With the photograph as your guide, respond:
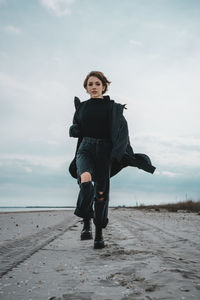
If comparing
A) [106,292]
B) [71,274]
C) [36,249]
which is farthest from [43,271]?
[36,249]

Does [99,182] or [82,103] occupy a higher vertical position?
[82,103]

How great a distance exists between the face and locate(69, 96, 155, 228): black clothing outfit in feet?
0.49

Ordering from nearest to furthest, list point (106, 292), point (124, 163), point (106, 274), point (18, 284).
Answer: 1. point (106, 292)
2. point (18, 284)
3. point (106, 274)
4. point (124, 163)

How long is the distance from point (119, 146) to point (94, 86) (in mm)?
945

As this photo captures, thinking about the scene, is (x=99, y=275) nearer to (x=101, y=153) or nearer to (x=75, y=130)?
(x=101, y=153)

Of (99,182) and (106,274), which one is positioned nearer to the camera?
(106,274)

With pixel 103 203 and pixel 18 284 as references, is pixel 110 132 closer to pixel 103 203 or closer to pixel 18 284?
pixel 103 203

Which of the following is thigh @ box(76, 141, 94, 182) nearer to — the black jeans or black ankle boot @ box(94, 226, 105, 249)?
the black jeans

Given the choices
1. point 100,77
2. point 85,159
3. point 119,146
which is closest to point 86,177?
point 85,159

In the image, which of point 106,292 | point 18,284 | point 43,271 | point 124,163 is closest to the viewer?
point 106,292

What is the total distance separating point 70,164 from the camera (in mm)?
3537

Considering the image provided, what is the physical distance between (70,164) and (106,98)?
1022 mm

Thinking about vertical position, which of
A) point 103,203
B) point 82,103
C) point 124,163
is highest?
point 82,103

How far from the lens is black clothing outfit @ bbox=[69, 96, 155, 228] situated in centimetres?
309
